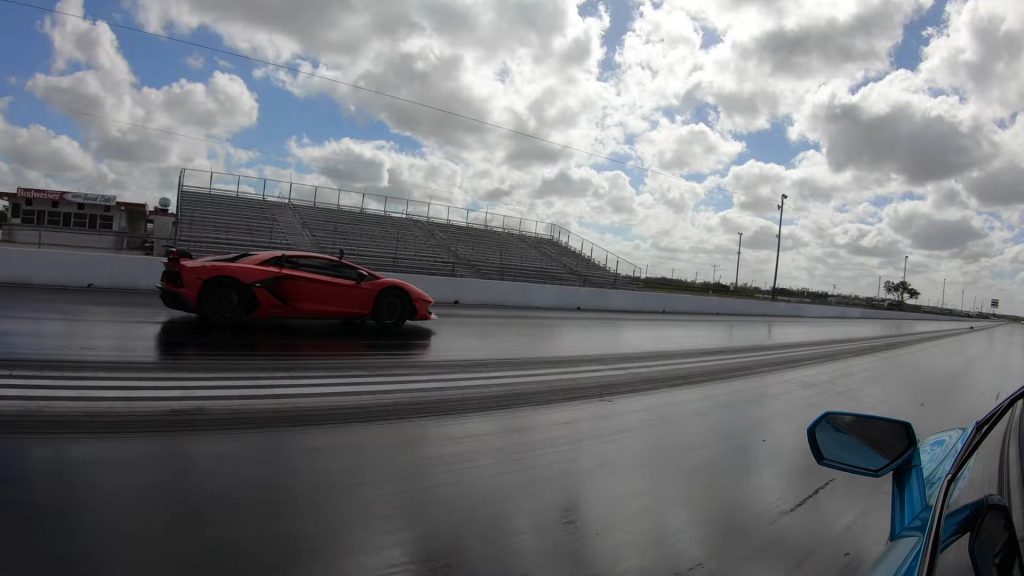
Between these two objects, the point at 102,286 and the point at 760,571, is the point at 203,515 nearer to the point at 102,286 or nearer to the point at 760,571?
the point at 760,571

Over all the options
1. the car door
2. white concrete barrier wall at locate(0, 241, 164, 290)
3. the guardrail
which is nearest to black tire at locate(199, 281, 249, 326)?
the car door

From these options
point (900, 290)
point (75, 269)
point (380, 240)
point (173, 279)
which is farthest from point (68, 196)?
point (900, 290)

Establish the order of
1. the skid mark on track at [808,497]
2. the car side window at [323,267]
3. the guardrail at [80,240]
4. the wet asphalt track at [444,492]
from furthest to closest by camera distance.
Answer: the guardrail at [80,240], the car side window at [323,267], the skid mark on track at [808,497], the wet asphalt track at [444,492]

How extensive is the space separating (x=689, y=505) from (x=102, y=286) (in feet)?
51.2

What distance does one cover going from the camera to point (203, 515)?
121 inches

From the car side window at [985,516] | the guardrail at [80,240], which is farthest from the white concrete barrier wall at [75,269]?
the car side window at [985,516]

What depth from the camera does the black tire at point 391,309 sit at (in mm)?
10852

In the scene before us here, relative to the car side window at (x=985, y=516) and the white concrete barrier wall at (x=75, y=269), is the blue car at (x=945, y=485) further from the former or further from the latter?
the white concrete barrier wall at (x=75, y=269)

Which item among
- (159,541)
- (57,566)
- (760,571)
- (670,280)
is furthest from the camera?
(670,280)

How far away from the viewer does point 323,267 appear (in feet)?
33.3

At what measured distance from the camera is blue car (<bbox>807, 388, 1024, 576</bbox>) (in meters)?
1.59

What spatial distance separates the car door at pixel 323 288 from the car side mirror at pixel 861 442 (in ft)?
28.3

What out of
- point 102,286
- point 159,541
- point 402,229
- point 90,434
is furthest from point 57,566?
point 402,229

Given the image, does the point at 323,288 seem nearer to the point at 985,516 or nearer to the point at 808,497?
the point at 808,497
